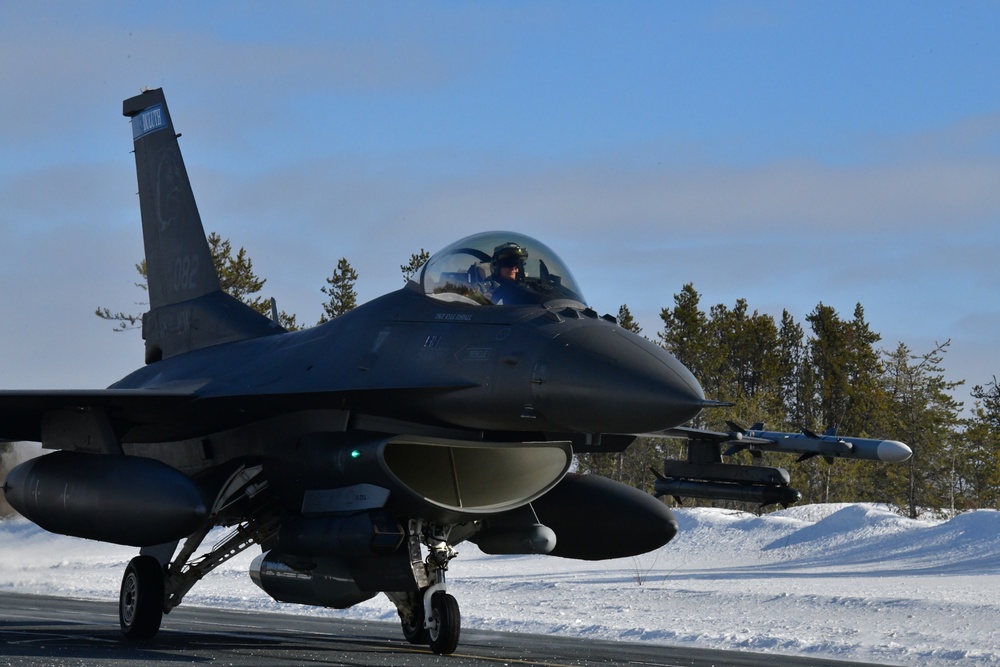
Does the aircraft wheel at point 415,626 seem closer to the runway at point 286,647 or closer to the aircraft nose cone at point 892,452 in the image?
the runway at point 286,647

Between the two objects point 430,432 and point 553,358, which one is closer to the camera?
point 553,358

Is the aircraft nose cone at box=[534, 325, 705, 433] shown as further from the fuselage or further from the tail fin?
the tail fin

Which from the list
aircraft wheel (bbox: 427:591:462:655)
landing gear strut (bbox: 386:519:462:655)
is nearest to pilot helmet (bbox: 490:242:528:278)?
landing gear strut (bbox: 386:519:462:655)

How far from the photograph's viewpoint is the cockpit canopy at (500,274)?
1013 cm

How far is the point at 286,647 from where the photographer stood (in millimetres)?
11461

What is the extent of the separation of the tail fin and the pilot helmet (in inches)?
167

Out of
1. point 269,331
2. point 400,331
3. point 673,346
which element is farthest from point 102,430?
point 673,346

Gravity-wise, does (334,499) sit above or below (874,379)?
below

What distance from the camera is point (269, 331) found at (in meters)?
13.7

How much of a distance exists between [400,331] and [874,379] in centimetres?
5384

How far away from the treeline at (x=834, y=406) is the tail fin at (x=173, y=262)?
2709 centimetres

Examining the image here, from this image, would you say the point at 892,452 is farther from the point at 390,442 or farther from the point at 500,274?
the point at 390,442

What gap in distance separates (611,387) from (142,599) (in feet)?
18.0

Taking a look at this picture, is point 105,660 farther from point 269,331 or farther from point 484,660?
point 269,331
